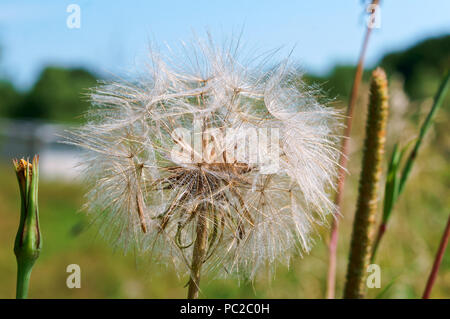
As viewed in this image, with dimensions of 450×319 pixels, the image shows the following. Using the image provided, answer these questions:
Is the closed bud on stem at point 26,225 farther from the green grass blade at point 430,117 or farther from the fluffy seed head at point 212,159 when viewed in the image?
the green grass blade at point 430,117

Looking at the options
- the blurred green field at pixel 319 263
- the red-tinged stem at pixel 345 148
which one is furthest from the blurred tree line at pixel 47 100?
the red-tinged stem at pixel 345 148

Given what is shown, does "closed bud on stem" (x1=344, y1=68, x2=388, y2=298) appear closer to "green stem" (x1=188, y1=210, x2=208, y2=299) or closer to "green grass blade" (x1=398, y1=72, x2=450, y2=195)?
"green grass blade" (x1=398, y1=72, x2=450, y2=195)

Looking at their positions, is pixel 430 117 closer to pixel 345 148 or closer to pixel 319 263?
pixel 345 148

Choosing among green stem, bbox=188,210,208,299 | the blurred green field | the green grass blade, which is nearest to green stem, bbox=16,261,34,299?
the blurred green field

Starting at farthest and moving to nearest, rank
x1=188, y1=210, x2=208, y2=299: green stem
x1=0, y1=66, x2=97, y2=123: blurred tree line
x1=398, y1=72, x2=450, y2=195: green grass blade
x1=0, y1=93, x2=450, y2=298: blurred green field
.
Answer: x1=0, y1=66, x2=97, y2=123: blurred tree line
x1=0, y1=93, x2=450, y2=298: blurred green field
x1=398, y1=72, x2=450, y2=195: green grass blade
x1=188, y1=210, x2=208, y2=299: green stem

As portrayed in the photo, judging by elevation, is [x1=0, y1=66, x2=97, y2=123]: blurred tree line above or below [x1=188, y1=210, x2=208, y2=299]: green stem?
above

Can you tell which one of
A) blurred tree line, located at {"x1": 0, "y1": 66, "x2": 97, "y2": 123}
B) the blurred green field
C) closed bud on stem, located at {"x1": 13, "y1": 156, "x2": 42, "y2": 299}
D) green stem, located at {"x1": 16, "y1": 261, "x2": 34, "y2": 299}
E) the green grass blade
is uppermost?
blurred tree line, located at {"x1": 0, "y1": 66, "x2": 97, "y2": 123}
